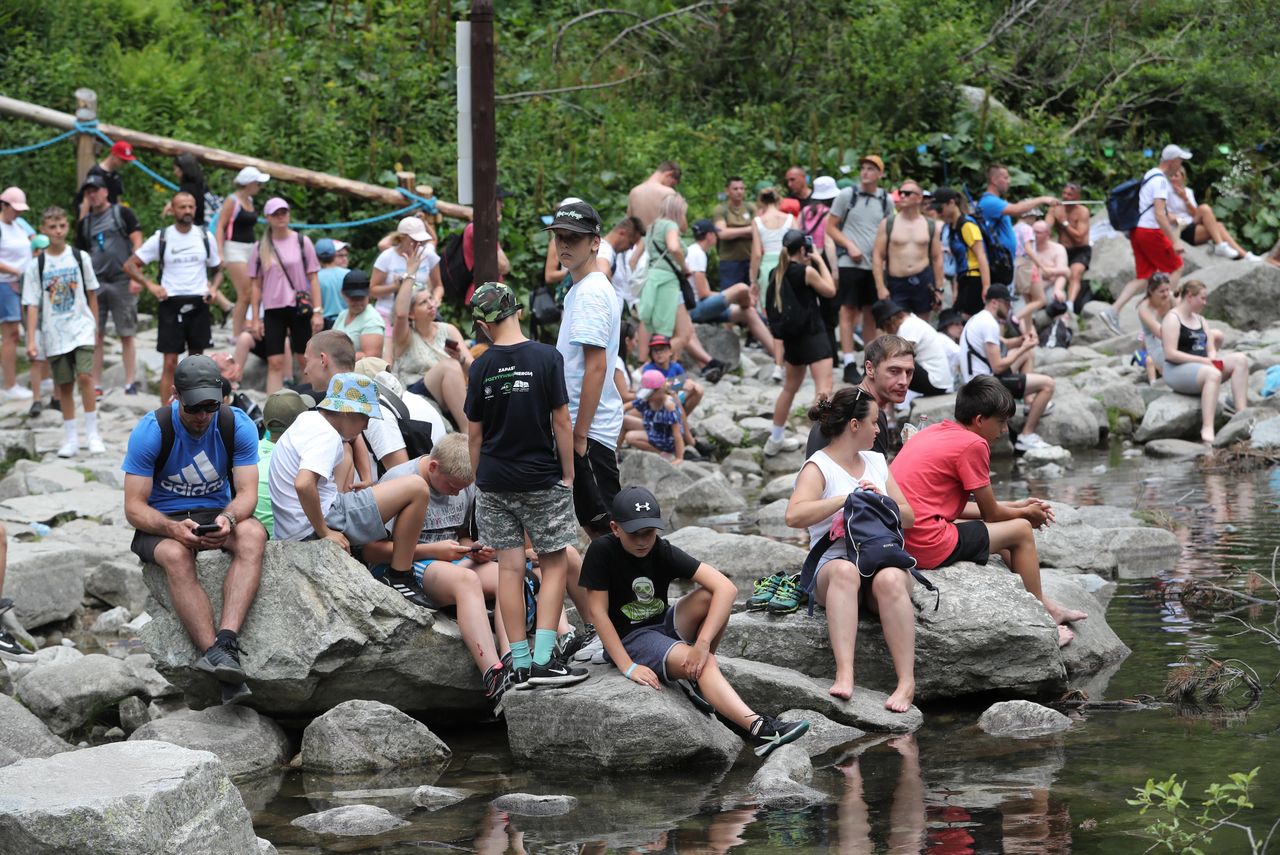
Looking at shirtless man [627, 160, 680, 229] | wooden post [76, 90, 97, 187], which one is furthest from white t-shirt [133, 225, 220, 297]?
shirtless man [627, 160, 680, 229]

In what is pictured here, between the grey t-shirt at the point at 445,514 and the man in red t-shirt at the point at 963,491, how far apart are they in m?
2.12

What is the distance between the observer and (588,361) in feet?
24.3

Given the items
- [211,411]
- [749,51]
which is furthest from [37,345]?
[749,51]

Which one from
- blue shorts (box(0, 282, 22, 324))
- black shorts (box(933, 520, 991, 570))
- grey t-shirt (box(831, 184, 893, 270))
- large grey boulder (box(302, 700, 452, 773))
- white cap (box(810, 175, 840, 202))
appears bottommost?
large grey boulder (box(302, 700, 452, 773))

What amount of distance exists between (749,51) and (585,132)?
11.7 feet

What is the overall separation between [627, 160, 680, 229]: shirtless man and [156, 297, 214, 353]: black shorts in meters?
4.28

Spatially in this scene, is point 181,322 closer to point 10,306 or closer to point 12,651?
point 10,306

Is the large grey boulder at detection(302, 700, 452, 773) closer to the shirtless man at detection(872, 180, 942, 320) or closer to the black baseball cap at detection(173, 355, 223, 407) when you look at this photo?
the black baseball cap at detection(173, 355, 223, 407)

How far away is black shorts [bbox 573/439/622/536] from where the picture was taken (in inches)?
292

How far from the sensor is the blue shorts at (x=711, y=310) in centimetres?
1686

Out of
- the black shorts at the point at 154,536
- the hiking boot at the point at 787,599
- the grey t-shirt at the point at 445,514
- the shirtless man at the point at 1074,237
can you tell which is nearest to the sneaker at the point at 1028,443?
the shirtless man at the point at 1074,237

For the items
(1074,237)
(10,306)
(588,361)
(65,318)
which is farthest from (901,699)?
(1074,237)

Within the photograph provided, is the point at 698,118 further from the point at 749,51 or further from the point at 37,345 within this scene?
the point at 37,345

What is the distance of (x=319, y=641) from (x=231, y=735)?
568 millimetres
